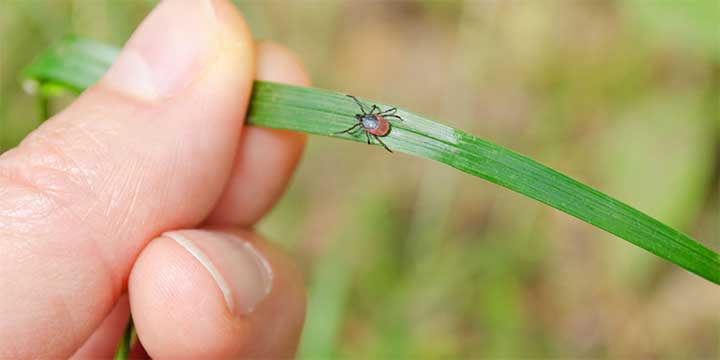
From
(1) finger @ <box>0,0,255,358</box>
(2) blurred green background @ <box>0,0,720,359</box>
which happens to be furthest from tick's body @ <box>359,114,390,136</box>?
(2) blurred green background @ <box>0,0,720,359</box>

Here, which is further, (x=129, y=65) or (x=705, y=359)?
(x=705, y=359)

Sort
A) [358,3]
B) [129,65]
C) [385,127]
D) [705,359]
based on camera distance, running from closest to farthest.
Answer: [385,127] → [129,65] → [705,359] → [358,3]

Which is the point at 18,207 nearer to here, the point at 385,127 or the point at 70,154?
the point at 70,154

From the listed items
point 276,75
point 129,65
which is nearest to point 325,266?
point 276,75

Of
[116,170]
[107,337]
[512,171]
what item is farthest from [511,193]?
[116,170]

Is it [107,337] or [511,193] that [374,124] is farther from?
[511,193]

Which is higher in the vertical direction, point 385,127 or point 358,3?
point 358,3

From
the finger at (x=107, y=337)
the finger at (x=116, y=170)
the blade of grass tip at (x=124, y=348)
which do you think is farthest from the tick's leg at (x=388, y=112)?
the finger at (x=107, y=337)
